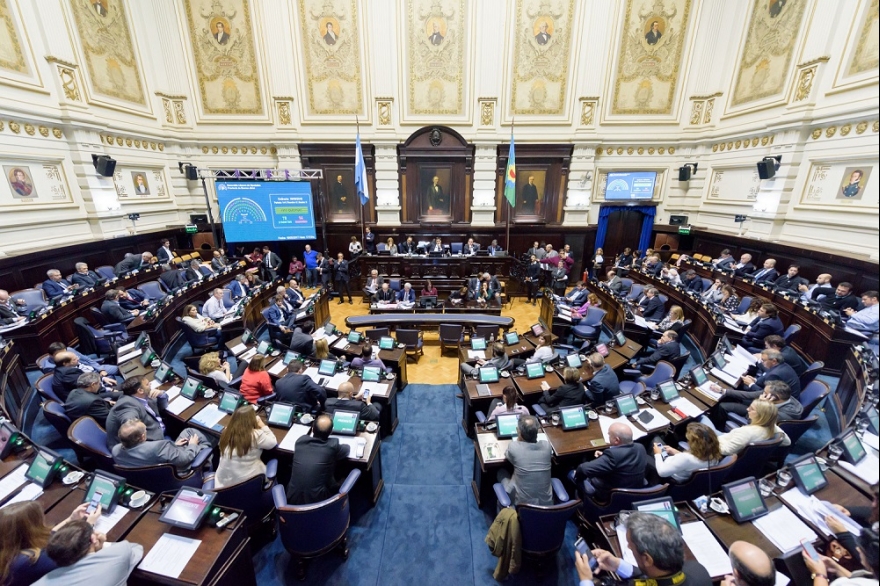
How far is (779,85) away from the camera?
9.55 metres

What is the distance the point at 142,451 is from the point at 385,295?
642cm

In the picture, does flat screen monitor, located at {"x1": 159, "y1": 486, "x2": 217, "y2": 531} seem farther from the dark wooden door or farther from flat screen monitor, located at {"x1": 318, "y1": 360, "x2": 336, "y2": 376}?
the dark wooden door

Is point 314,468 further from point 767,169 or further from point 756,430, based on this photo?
point 767,169

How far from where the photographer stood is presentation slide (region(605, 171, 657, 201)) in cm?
1305

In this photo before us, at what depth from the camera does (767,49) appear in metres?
10.0

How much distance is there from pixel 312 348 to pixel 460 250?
7.93m

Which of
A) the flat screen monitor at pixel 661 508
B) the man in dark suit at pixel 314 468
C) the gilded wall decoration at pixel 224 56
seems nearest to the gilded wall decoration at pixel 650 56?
the gilded wall decoration at pixel 224 56

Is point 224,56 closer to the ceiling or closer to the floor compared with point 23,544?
closer to the ceiling

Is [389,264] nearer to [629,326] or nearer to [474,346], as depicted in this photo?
[474,346]

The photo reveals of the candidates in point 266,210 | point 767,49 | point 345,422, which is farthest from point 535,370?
point 767,49

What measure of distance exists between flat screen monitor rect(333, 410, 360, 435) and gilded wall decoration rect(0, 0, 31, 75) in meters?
11.4

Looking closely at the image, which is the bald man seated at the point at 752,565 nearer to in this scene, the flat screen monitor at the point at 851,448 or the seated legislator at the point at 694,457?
the seated legislator at the point at 694,457

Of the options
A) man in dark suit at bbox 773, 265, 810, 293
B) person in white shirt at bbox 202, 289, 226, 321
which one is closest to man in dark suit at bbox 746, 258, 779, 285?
man in dark suit at bbox 773, 265, 810, 293

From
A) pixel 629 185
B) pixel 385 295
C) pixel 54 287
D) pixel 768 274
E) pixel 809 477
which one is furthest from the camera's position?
pixel 629 185
